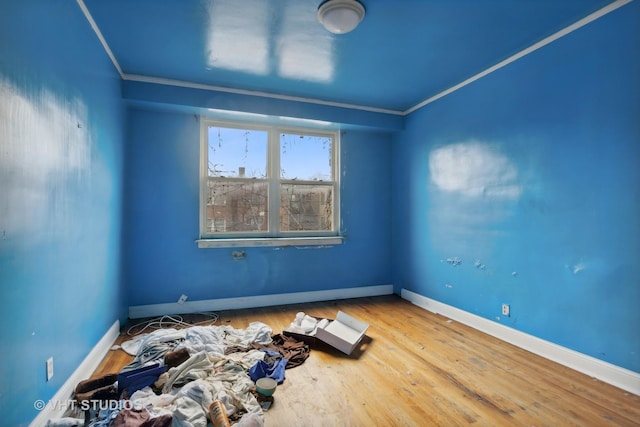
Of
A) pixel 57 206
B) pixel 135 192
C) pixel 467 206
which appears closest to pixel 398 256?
pixel 467 206

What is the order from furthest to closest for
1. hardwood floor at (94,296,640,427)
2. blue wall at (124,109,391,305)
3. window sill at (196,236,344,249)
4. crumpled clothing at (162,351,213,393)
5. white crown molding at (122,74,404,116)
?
1. window sill at (196,236,344,249)
2. blue wall at (124,109,391,305)
3. white crown molding at (122,74,404,116)
4. crumpled clothing at (162,351,213,393)
5. hardwood floor at (94,296,640,427)

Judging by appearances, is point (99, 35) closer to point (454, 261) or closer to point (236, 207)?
point (236, 207)

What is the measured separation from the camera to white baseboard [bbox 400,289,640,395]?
2.09m

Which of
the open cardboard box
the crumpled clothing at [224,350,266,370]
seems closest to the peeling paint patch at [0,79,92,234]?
the crumpled clothing at [224,350,266,370]

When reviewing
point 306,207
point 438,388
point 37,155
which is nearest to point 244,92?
point 306,207

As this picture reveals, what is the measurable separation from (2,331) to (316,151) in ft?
11.7

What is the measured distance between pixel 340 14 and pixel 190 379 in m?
2.71

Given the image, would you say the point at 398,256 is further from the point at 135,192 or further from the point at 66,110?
the point at 66,110

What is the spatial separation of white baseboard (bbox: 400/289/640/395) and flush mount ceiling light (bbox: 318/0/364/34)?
298cm

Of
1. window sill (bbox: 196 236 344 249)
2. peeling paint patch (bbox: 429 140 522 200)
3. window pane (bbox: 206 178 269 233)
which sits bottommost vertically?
window sill (bbox: 196 236 344 249)

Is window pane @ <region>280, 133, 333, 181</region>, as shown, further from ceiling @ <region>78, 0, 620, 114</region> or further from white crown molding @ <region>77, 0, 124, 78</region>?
white crown molding @ <region>77, 0, 124, 78</region>

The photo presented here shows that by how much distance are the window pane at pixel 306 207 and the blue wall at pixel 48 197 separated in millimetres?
2065

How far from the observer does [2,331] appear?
1.30 meters

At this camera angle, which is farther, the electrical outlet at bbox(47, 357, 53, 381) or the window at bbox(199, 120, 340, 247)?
the window at bbox(199, 120, 340, 247)
